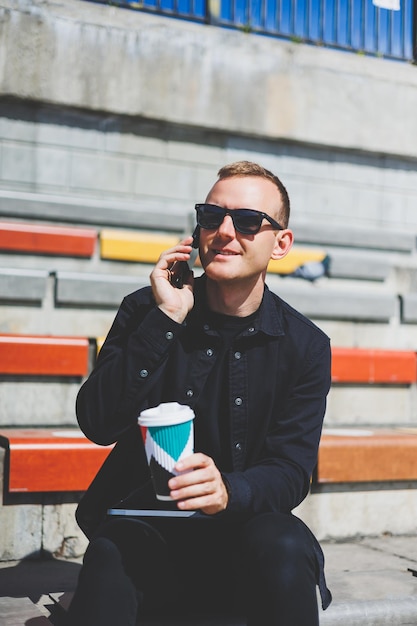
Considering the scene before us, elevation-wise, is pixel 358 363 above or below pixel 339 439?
above

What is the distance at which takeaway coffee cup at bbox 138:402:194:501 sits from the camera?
1.99 m

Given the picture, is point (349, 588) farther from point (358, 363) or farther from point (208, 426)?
point (358, 363)

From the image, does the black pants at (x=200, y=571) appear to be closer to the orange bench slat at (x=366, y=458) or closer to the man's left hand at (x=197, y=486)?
the man's left hand at (x=197, y=486)

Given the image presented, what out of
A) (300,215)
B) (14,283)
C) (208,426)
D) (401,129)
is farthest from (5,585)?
(401,129)

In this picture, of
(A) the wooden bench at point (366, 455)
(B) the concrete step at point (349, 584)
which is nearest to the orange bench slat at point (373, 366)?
(A) the wooden bench at point (366, 455)

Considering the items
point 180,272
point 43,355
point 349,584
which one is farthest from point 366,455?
point 180,272

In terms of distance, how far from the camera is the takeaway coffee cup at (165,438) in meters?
1.99

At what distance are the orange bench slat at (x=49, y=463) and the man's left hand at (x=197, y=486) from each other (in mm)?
1526

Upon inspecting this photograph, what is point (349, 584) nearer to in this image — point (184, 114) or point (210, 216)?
point (210, 216)

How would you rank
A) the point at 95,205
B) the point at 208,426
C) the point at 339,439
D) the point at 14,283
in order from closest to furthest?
the point at 208,426
the point at 339,439
the point at 14,283
the point at 95,205

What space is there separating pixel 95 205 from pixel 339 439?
7.24 ft

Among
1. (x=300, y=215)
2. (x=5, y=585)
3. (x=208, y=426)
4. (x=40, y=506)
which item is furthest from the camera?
(x=300, y=215)

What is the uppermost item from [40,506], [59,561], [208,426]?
[208,426]

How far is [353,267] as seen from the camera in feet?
19.0
